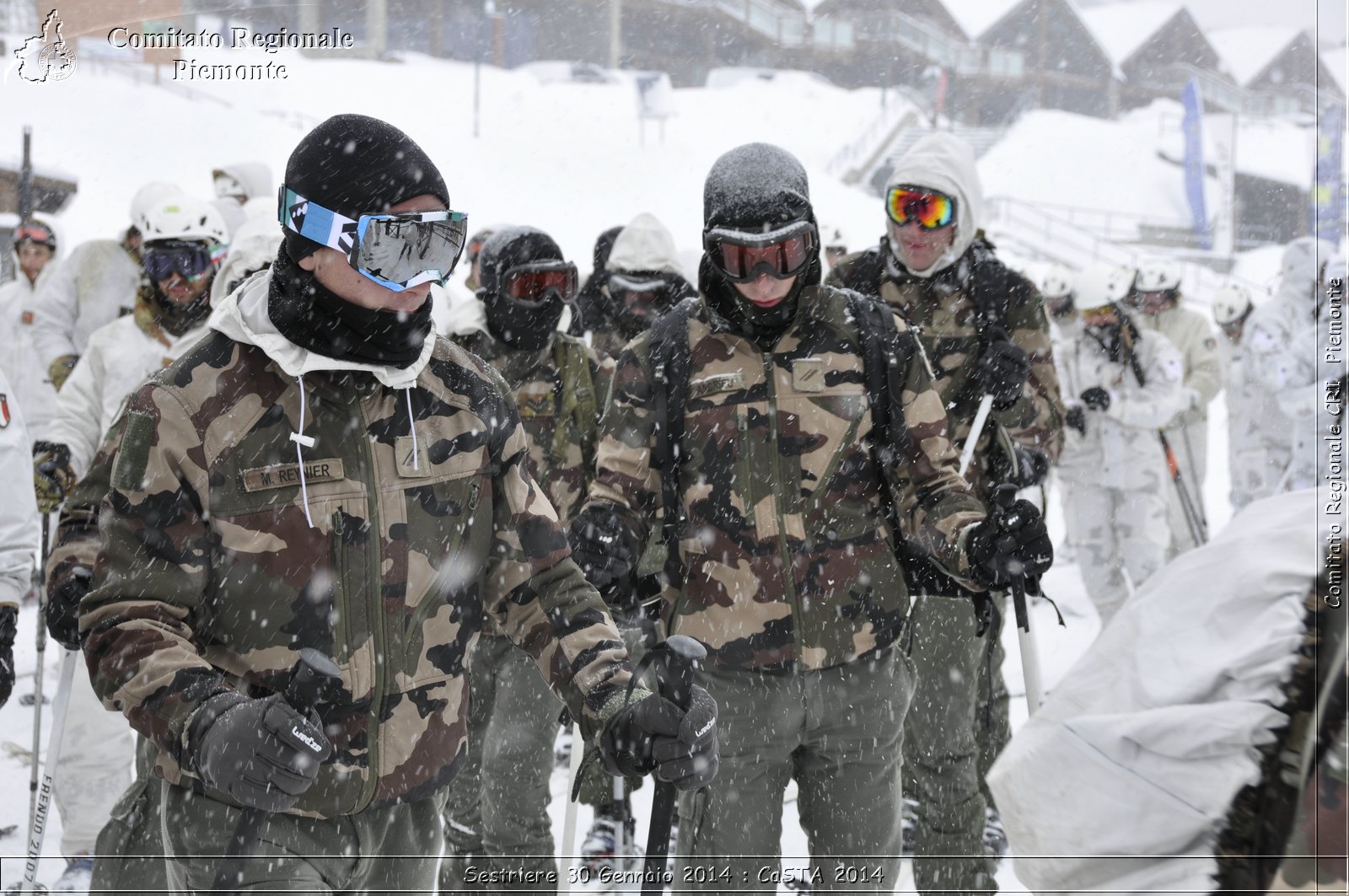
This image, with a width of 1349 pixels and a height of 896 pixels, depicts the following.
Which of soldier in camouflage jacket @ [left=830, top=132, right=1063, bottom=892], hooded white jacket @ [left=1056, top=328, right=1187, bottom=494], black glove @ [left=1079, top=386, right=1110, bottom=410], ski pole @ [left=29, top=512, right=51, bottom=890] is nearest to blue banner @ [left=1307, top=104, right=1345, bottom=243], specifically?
hooded white jacket @ [left=1056, top=328, right=1187, bottom=494]

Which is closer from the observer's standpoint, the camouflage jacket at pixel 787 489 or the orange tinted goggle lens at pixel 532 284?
the camouflage jacket at pixel 787 489

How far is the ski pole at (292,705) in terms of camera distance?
2055mm

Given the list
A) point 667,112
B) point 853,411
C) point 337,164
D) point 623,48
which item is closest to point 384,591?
point 337,164

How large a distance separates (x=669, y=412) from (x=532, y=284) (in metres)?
1.87

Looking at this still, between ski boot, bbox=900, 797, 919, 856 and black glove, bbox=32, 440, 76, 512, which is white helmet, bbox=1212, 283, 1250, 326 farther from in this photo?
black glove, bbox=32, 440, 76, 512

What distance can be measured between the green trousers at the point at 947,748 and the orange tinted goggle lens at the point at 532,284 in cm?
199

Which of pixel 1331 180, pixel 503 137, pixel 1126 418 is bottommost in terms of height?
pixel 1126 418

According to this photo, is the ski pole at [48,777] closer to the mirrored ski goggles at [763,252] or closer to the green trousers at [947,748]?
the mirrored ski goggles at [763,252]

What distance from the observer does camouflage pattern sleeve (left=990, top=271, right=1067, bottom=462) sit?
485 cm

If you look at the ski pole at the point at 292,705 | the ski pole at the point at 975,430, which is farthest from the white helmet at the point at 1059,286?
the ski pole at the point at 292,705

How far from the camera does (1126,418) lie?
8562mm

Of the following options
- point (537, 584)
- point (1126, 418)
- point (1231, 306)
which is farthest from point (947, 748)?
point (1231, 306)

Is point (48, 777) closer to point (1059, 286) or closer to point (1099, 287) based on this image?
point (1099, 287)

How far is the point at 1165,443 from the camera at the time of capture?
8.43 meters
